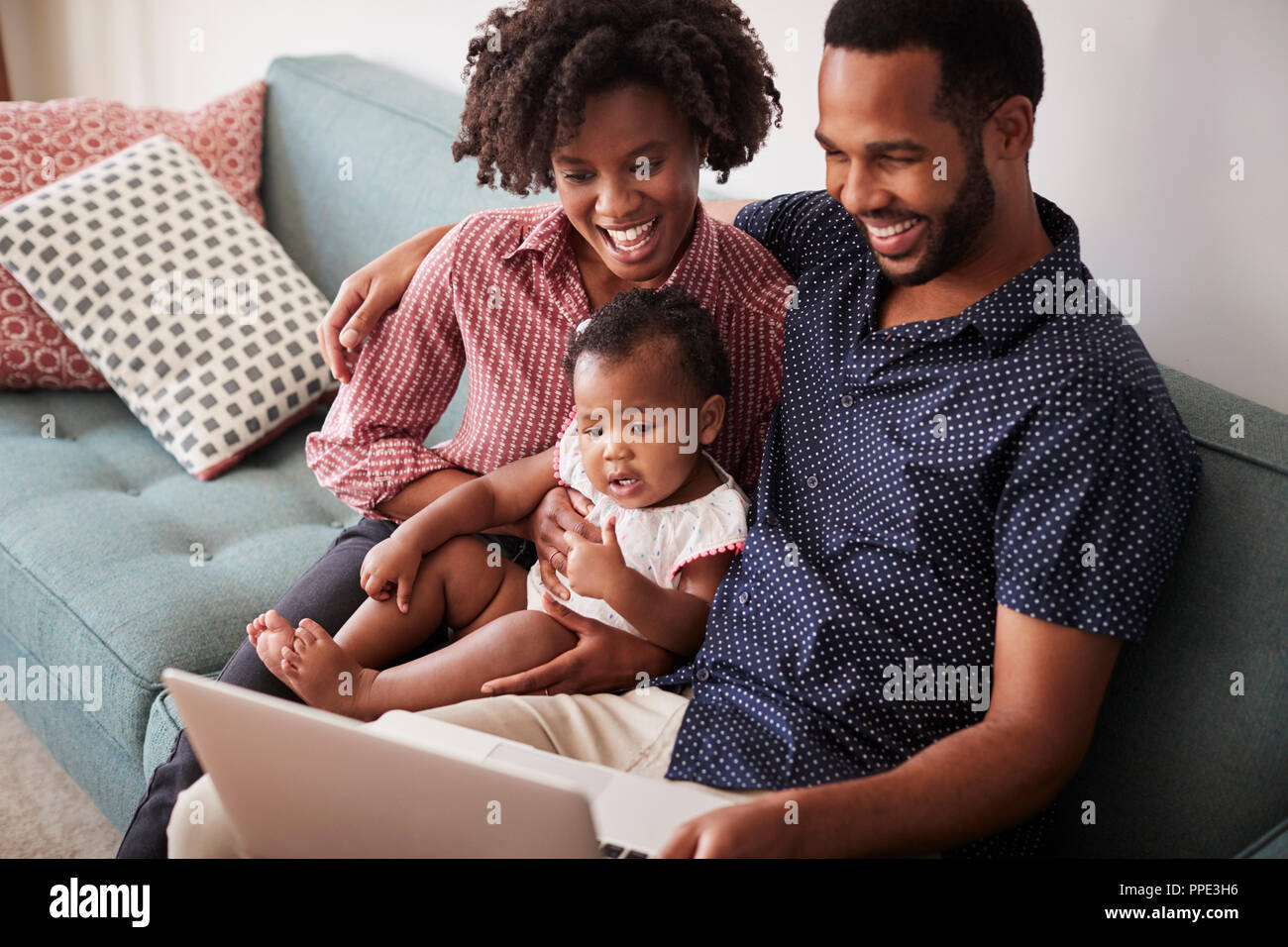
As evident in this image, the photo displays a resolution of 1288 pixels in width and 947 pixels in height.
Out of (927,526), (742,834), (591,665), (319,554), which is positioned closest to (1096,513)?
(927,526)

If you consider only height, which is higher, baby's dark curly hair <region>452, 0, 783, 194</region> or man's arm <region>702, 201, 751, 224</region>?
baby's dark curly hair <region>452, 0, 783, 194</region>

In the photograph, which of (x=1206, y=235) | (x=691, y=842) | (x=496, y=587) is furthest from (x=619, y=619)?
(x=1206, y=235)

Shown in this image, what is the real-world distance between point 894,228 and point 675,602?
1.61 ft

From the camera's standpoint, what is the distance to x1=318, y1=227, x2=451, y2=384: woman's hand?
1.64 metres

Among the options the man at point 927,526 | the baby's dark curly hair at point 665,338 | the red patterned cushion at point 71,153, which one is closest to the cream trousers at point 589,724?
the man at point 927,526

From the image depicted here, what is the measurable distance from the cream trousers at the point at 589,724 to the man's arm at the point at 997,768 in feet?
0.89

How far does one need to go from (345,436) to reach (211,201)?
0.97m

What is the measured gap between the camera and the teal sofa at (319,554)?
1.21m

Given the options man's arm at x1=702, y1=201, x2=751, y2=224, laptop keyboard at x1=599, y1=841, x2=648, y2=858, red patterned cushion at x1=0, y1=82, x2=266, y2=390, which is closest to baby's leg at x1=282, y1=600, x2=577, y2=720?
laptop keyboard at x1=599, y1=841, x2=648, y2=858

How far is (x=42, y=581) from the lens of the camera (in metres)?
1.80

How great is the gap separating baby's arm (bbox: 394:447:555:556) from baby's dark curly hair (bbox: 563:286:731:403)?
18 cm

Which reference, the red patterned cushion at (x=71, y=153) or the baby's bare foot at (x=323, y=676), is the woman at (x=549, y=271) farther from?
the red patterned cushion at (x=71, y=153)

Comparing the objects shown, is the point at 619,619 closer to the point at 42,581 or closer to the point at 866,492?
the point at 866,492

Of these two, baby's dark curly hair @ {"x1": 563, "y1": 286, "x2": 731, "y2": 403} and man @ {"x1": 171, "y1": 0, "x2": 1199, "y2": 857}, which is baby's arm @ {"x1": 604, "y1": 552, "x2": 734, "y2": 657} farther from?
baby's dark curly hair @ {"x1": 563, "y1": 286, "x2": 731, "y2": 403}
